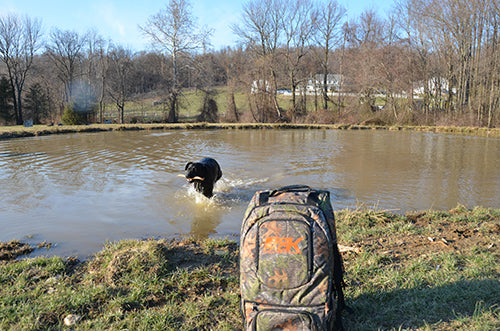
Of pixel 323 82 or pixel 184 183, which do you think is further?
pixel 323 82

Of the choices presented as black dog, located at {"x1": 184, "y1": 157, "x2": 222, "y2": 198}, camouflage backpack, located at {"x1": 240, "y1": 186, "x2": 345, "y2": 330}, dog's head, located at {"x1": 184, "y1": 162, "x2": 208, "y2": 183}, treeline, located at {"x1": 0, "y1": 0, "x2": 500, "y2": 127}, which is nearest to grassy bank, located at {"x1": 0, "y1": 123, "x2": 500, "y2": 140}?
treeline, located at {"x1": 0, "y1": 0, "x2": 500, "y2": 127}

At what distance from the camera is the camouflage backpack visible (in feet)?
8.09

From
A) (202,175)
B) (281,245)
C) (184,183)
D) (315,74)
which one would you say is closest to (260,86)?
(315,74)

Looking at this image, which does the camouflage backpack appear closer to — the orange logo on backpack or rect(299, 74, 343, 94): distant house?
the orange logo on backpack

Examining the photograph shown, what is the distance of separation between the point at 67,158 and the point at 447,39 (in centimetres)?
3044

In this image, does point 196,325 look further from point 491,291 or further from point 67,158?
point 67,158

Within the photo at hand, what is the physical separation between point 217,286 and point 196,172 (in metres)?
4.11

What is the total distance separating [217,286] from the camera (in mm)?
3582

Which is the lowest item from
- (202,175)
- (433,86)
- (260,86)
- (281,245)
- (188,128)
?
(202,175)

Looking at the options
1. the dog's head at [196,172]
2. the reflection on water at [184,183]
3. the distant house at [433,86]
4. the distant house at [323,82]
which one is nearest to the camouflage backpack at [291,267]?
the reflection on water at [184,183]

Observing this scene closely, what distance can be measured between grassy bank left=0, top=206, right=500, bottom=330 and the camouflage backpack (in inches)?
19.2

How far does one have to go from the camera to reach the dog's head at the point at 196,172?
24.3 feet

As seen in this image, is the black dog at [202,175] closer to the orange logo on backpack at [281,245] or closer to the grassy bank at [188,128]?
the orange logo on backpack at [281,245]

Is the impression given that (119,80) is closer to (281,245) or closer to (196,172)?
(196,172)
